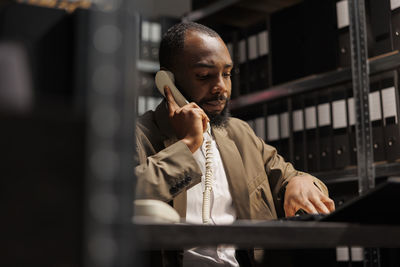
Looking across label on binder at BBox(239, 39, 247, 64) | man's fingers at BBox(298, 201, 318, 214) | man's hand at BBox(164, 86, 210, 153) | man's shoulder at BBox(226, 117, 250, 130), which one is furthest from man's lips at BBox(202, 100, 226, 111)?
label on binder at BBox(239, 39, 247, 64)

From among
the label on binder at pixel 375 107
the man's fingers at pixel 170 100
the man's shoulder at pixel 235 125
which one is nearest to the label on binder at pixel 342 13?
the label on binder at pixel 375 107

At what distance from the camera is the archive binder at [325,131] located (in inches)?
91.5

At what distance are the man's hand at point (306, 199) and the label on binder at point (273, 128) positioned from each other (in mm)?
1210

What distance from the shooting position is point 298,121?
97.7 inches

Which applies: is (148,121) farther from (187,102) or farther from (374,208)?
(374,208)

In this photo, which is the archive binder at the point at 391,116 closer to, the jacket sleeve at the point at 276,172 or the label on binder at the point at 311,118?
the label on binder at the point at 311,118

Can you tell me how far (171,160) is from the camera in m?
1.05

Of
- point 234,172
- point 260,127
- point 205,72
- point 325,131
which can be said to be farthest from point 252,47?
point 234,172

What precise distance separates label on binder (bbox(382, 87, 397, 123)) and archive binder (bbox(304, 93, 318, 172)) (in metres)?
0.37

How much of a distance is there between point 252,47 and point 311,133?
0.60m

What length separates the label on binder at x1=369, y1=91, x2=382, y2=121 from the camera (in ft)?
6.89

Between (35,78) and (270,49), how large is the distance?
7.36ft

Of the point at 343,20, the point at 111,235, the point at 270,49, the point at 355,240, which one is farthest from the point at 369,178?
the point at 111,235

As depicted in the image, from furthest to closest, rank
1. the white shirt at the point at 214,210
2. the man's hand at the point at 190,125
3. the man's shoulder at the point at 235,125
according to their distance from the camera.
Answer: the man's shoulder at the point at 235,125 → the white shirt at the point at 214,210 → the man's hand at the point at 190,125
